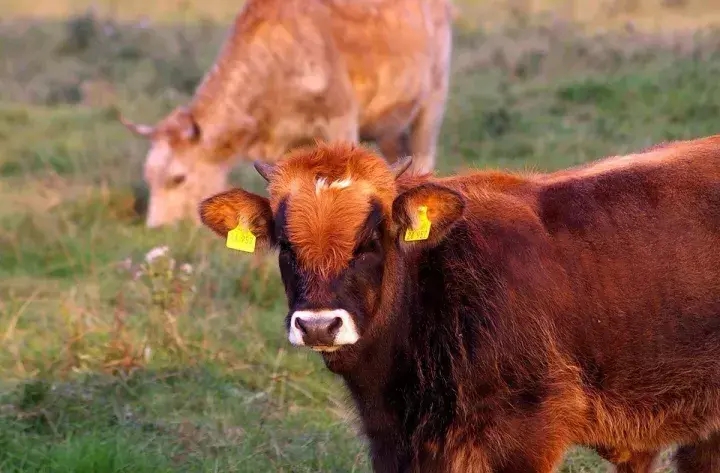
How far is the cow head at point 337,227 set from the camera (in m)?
3.85

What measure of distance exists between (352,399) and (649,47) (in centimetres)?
1205

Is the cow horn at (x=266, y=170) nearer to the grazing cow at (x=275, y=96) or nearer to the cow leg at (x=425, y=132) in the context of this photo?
the grazing cow at (x=275, y=96)

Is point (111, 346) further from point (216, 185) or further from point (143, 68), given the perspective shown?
point (143, 68)

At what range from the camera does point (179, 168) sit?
33.6 feet

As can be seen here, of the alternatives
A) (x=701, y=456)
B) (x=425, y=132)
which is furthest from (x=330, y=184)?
(x=425, y=132)

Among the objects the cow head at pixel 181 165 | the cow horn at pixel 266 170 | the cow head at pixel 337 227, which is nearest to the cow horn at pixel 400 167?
the cow head at pixel 337 227

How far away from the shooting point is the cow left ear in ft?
13.3

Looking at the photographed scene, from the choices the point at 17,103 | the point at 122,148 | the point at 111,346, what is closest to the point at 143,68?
the point at 17,103

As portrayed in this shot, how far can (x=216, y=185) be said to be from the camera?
33.9 feet

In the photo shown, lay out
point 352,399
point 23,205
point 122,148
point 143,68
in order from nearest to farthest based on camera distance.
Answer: point 352,399
point 23,205
point 122,148
point 143,68

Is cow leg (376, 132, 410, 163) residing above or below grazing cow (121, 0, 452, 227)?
below

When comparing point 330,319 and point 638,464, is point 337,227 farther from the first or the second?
point 638,464

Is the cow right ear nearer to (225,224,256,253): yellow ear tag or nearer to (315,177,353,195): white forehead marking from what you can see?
(225,224,256,253): yellow ear tag

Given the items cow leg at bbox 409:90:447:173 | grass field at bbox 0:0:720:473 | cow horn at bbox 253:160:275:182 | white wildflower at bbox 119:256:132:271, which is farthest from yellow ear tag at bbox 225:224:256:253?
cow leg at bbox 409:90:447:173
